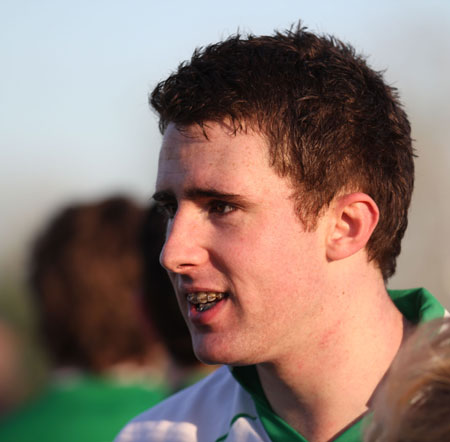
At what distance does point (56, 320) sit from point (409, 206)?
2.91 metres

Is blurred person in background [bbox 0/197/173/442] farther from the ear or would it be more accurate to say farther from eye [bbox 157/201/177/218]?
the ear

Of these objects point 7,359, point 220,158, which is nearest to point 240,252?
point 220,158

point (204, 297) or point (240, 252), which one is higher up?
point (240, 252)

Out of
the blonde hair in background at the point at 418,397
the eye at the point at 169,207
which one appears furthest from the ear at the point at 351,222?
the blonde hair in background at the point at 418,397

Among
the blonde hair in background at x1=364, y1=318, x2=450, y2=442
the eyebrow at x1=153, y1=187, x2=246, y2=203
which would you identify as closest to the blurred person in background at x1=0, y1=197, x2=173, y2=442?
the eyebrow at x1=153, y1=187, x2=246, y2=203

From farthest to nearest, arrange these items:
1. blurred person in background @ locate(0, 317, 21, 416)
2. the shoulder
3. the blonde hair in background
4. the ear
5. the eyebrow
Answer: blurred person in background @ locate(0, 317, 21, 416) < the shoulder < the ear < the eyebrow < the blonde hair in background

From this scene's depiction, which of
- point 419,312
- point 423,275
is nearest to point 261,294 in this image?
point 419,312

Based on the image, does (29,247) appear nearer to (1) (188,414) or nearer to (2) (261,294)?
(1) (188,414)

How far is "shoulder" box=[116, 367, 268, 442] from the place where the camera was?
12.6ft

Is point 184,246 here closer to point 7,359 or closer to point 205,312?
point 205,312

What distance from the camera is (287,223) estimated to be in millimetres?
3498

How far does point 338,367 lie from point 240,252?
56 cm

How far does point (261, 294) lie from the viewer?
347 cm

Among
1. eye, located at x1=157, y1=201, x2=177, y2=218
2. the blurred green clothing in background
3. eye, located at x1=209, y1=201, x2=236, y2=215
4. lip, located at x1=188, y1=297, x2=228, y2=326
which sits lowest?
the blurred green clothing in background
